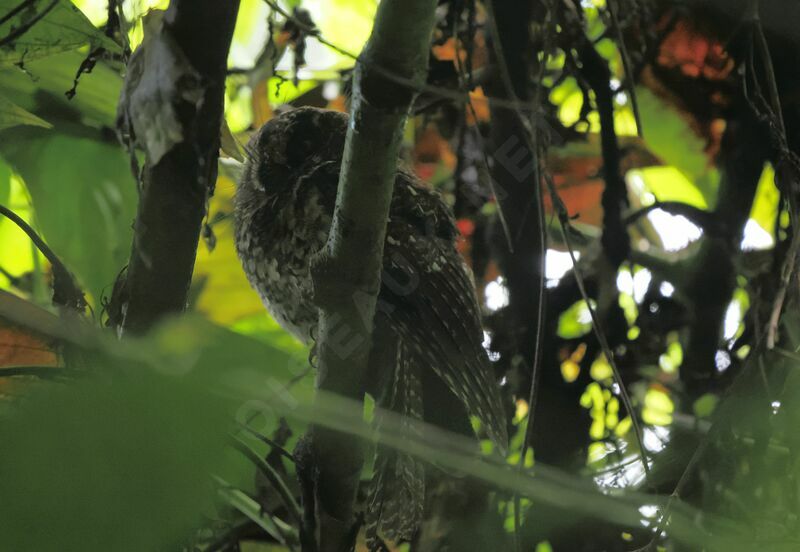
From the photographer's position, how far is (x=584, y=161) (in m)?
2.01

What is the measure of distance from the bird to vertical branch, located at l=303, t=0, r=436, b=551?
0.94ft

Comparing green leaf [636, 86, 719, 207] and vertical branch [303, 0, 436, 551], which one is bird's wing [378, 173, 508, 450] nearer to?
vertical branch [303, 0, 436, 551]

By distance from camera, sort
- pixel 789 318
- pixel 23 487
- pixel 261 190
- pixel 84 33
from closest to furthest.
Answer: pixel 23 487 < pixel 84 33 < pixel 789 318 < pixel 261 190

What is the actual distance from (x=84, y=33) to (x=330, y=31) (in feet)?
4.19

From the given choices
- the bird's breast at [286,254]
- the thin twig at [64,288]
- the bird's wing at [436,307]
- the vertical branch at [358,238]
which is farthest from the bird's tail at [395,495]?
the thin twig at [64,288]

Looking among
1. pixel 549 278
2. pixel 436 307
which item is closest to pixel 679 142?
pixel 549 278

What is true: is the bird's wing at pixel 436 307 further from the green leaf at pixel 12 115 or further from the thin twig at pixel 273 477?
the green leaf at pixel 12 115

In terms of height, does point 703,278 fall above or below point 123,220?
above

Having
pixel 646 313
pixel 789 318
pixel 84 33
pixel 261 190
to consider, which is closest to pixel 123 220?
pixel 261 190

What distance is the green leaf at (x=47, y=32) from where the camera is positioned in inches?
37.5

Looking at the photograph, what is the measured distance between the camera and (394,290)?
1624mm

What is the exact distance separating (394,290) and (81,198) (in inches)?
22.7

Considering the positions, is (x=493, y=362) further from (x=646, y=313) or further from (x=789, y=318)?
(x=789, y=318)

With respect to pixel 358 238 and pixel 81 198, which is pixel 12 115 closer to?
pixel 358 238
